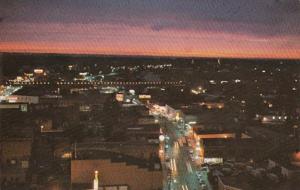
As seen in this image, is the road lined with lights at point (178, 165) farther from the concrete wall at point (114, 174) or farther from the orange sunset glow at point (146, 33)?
the orange sunset glow at point (146, 33)

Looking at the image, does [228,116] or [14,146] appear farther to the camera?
[228,116]

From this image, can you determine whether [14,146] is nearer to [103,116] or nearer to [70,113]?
[70,113]

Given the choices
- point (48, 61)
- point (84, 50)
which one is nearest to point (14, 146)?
point (48, 61)

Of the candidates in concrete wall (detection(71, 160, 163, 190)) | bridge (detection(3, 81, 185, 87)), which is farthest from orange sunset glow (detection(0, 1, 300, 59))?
concrete wall (detection(71, 160, 163, 190))

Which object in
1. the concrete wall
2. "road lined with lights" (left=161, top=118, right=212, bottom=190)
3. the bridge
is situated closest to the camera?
the bridge

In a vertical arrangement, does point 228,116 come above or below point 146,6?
below

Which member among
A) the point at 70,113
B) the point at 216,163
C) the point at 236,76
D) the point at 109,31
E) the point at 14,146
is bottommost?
the point at 216,163

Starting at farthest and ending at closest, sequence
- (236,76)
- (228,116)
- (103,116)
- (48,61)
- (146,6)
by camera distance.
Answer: (228,116), (103,116), (236,76), (48,61), (146,6)

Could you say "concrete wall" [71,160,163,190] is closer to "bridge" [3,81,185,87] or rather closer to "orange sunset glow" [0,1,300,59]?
"bridge" [3,81,185,87]

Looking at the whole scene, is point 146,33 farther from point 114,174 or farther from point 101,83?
point 114,174
